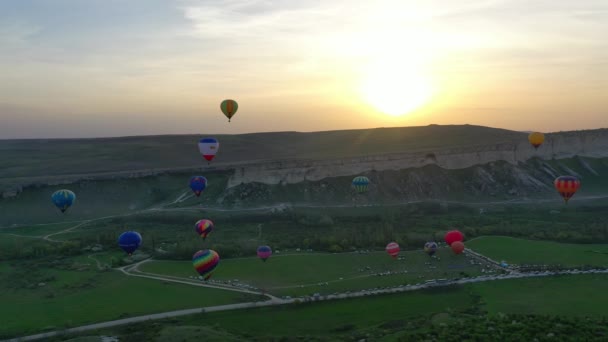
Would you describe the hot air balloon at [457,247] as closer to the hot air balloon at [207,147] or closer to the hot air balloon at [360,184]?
the hot air balloon at [360,184]

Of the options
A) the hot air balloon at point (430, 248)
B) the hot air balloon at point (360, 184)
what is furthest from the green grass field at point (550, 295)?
the hot air balloon at point (360, 184)

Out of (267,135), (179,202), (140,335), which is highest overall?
(267,135)

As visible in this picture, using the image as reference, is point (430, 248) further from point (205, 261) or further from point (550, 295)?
point (205, 261)

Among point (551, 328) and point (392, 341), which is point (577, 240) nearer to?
point (551, 328)

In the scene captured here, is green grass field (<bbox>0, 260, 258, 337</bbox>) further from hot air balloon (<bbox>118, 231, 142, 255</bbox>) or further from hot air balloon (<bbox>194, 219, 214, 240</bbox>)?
hot air balloon (<bbox>194, 219, 214, 240</bbox>)

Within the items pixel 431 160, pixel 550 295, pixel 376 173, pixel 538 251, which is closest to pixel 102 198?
pixel 376 173

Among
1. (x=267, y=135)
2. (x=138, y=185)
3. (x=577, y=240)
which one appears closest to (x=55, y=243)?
(x=138, y=185)

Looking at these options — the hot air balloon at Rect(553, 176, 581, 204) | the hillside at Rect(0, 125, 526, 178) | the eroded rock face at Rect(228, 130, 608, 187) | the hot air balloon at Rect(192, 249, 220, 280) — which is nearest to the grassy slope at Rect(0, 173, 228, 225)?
the eroded rock face at Rect(228, 130, 608, 187)
